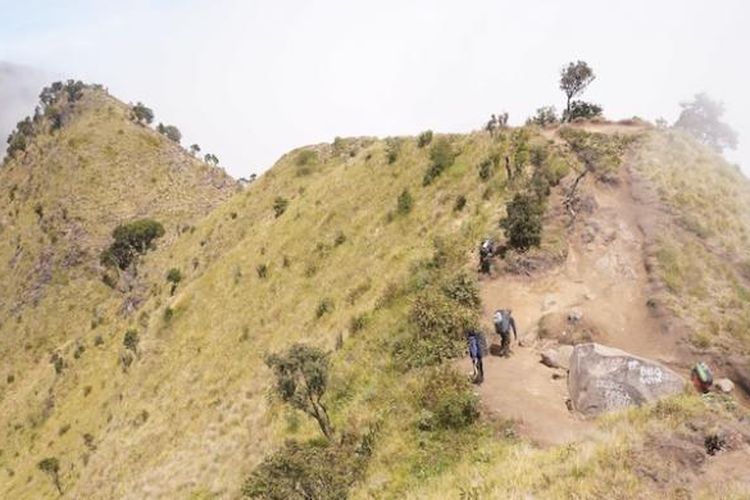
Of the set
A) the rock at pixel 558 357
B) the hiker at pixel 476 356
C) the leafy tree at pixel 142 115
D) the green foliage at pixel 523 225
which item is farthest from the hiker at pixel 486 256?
the leafy tree at pixel 142 115

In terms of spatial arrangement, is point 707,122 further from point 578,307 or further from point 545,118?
point 578,307

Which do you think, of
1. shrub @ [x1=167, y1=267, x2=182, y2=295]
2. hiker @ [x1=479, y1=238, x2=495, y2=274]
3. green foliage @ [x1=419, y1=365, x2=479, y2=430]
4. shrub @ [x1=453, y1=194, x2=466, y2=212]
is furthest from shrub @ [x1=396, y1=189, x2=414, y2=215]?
shrub @ [x1=167, y1=267, x2=182, y2=295]

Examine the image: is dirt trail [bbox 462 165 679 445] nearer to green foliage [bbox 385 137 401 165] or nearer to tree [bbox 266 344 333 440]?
tree [bbox 266 344 333 440]

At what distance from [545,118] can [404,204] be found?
13.6m

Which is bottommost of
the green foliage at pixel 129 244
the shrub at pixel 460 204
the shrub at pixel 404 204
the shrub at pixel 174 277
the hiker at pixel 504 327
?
the hiker at pixel 504 327

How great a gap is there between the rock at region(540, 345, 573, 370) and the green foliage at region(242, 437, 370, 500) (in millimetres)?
8243

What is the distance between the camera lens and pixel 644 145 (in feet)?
129

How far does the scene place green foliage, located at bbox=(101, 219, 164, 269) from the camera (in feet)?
309

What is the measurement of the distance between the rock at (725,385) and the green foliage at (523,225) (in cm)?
988

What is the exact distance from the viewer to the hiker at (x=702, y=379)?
2328cm

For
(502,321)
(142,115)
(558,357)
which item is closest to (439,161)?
(502,321)

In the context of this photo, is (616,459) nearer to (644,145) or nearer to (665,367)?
(665,367)

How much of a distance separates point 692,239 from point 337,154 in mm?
52352

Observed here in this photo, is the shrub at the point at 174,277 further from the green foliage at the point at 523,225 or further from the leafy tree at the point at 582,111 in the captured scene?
the green foliage at the point at 523,225
